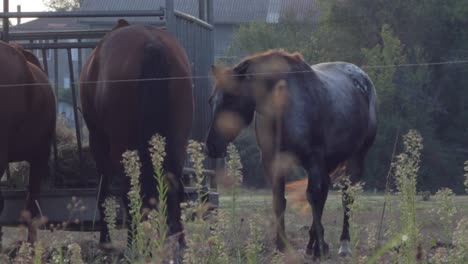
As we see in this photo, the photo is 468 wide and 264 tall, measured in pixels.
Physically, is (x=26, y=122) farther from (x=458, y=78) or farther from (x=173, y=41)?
(x=458, y=78)

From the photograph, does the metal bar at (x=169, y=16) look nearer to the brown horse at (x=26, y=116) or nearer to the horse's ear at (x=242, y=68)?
the horse's ear at (x=242, y=68)

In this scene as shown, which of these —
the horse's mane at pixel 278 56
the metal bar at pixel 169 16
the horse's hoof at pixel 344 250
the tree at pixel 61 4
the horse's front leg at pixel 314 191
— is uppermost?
the metal bar at pixel 169 16

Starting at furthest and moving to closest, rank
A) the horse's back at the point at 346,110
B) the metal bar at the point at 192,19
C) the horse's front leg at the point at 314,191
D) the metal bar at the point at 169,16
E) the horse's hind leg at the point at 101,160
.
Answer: the metal bar at the point at 192,19 → the horse's back at the point at 346,110 → the metal bar at the point at 169,16 → the horse's front leg at the point at 314,191 → the horse's hind leg at the point at 101,160

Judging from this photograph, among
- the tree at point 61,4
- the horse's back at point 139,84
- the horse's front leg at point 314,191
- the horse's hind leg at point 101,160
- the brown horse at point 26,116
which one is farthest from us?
the tree at point 61,4

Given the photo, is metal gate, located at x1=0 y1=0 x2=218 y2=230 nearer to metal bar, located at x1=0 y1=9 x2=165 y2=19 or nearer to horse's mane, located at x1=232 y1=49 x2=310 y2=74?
metal bar, located at x1=0 y1=9 x2=165 y2=19

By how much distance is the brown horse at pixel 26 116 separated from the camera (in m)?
8.70

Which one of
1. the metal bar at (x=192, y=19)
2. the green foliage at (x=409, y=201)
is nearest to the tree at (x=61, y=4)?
the metal bar at (x=192, y=19)

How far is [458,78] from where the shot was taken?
42.0 m

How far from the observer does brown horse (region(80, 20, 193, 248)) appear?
27.2 ft

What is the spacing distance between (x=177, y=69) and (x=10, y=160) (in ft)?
5.35

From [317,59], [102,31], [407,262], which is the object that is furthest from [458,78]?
[407,262]

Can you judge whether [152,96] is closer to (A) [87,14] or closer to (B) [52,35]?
(A) [87,14]

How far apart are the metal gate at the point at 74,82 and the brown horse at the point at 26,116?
0.85 feet

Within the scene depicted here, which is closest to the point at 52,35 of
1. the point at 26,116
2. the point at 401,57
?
the point at 26,116
